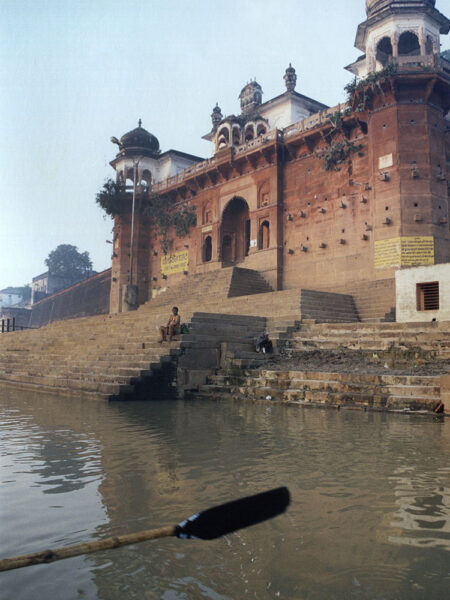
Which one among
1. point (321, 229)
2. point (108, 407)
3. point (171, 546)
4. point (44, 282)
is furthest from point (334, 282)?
point (44, 282)

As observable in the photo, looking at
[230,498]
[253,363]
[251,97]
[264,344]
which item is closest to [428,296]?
[264,344]

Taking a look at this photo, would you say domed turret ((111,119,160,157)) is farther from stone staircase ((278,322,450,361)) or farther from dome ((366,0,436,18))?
stone staircase ((278,322,450,361))

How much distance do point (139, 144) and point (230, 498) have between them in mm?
Result: 29406

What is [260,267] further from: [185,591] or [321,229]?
[185,591]

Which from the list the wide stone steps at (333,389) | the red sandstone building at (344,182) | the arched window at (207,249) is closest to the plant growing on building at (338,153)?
the red sandstone building at (344,182)

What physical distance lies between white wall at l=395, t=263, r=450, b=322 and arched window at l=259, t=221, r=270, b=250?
9.76m

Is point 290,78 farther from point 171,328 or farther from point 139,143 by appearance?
point 171,328

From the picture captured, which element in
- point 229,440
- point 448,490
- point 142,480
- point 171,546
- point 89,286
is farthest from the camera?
point 89,286

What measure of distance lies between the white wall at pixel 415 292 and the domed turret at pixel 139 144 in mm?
21083

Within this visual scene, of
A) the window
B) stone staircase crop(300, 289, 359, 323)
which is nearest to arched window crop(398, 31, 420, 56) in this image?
stone staircase crop(300, 289, 359, 323)

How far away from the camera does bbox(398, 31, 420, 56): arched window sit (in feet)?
62.1

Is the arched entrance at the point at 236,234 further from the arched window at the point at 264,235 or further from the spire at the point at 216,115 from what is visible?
the spire at the point at 216,115

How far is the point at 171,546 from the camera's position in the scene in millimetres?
2174

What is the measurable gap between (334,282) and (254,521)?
17732 millimetres
